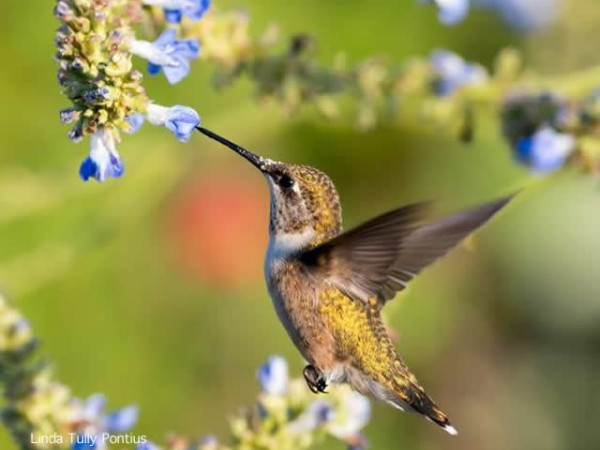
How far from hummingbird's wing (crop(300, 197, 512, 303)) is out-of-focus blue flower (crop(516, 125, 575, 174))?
0.98 metres

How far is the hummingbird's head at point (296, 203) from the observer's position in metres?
3.37

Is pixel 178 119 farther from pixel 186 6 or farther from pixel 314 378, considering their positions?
pixel 314 378

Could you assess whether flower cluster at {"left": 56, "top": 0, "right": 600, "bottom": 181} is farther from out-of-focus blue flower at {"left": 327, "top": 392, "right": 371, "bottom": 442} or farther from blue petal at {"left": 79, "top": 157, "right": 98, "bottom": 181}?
out-of-focus blue flower at {"left": 327, "top": 392, "right": 371, "bottom": 442}

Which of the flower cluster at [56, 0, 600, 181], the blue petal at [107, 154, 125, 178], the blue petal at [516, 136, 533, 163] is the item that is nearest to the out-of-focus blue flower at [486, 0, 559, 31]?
the flower cluster at [56, 0, 600, 181]

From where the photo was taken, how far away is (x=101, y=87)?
2.79 meters

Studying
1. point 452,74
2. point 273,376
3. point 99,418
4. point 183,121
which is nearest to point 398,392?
point 273,376

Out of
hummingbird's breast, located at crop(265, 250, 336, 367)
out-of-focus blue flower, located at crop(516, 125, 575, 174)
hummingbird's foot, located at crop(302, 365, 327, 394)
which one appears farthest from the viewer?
out-of-focus blue flower, located at crop(516, 125, 575, 174)

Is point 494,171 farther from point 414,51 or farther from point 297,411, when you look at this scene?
point 297,411

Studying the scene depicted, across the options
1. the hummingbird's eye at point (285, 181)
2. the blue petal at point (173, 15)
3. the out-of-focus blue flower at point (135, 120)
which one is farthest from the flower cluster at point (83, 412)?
the blue petal at point (173, 15)

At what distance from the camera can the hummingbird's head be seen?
11.1 ft

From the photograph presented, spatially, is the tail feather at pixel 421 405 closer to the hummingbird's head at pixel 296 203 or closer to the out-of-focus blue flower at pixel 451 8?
the hummingbird's head at pixel 296 203

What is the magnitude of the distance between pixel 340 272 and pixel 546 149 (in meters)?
1.19

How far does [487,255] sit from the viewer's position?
7418 mm

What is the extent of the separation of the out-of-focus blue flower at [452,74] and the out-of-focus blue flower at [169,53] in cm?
156
